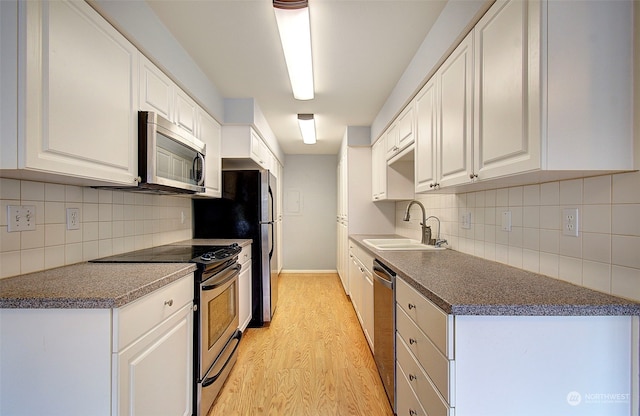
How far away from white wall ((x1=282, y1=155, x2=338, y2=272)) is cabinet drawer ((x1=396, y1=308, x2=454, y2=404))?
13.6 feet

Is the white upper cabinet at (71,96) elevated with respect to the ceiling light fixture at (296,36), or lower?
lower

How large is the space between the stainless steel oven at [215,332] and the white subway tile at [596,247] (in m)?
1.81

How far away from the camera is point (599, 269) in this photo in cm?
108

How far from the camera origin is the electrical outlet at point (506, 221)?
1572 mm

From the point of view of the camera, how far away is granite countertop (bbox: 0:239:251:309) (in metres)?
1.00

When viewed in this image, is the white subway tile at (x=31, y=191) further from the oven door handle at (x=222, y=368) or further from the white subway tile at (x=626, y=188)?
the white subway tile at (x=626, y=188)

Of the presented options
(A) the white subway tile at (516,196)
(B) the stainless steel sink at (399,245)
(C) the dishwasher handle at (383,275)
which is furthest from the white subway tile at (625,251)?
(B) the stainless steel sink at (399,245)

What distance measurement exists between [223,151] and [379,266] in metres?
2.02

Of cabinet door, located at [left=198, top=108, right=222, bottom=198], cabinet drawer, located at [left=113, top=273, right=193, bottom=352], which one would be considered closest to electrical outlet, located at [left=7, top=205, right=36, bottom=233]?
cabinet drawer, located at [left=113, top=273, right=193, bottom=352]

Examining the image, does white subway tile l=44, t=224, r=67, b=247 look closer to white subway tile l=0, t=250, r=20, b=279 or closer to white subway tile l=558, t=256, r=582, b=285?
white subway tile l=0, t=250, r=20, b=279

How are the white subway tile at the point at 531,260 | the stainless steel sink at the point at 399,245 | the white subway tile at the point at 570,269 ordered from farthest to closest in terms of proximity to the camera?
the stainless steel sink at the point at 399,245
the white subway tile at the point at 531,260
the white subway tile at the point at 570,269

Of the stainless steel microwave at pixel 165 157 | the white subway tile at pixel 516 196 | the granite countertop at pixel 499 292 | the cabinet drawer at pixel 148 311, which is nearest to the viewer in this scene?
the granite countertop at pixel 499 292

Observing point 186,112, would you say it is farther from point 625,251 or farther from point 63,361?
point 625,251

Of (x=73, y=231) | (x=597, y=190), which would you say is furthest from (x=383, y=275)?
(x=73, y=231)
